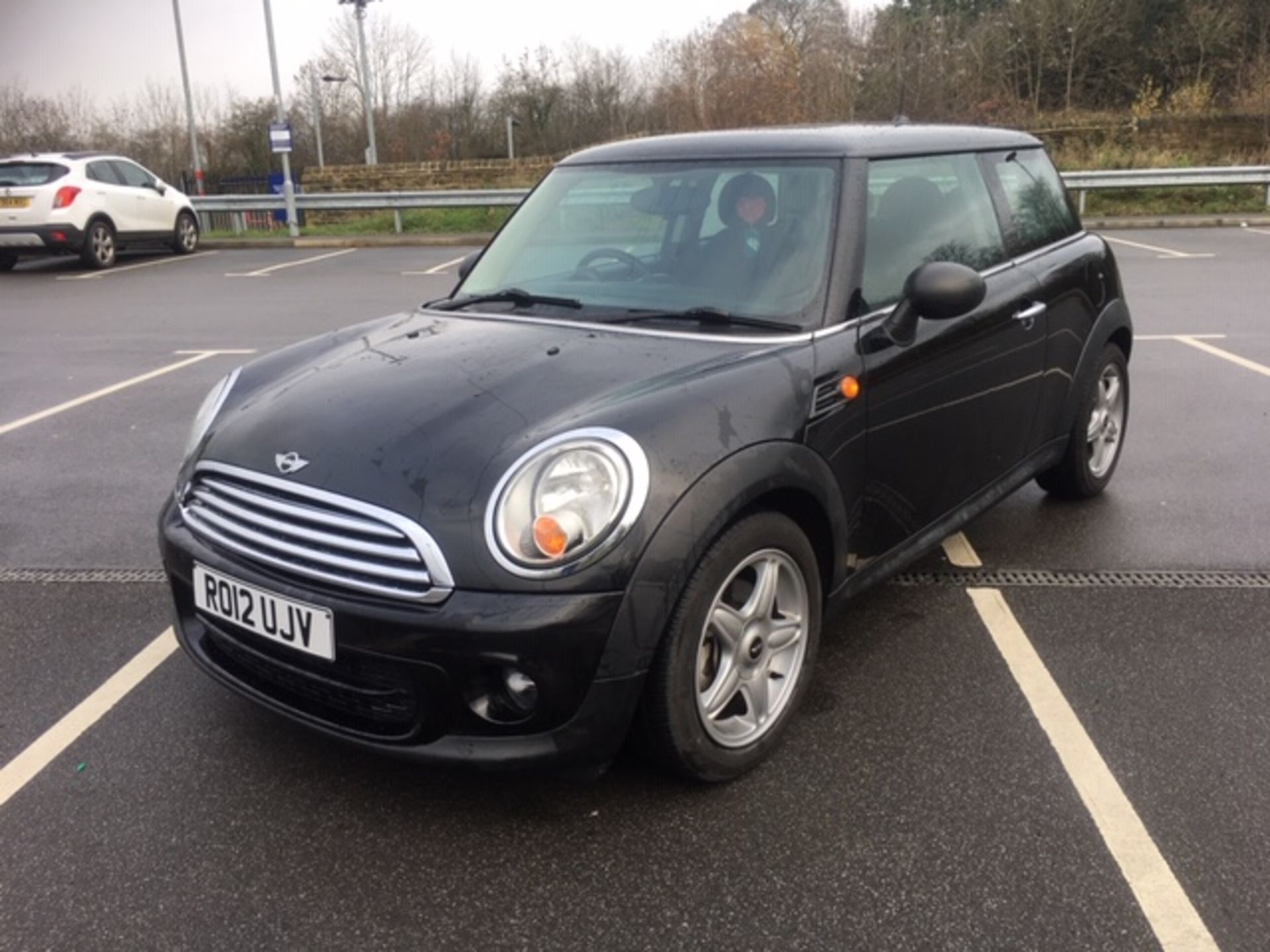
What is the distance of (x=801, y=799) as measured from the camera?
9.02 feet

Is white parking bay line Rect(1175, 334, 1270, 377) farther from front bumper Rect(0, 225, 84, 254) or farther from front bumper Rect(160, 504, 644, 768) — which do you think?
front bumper Rect(0, 225, 84, 254)

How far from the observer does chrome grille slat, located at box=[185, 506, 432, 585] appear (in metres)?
2.41

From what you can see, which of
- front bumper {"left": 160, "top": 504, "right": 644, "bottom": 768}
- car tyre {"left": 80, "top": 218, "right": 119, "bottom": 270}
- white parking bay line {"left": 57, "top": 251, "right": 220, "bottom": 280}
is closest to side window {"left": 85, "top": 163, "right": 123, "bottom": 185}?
car tyre {"left": 80, "top": 218, "right": 119, "bottom": 270}

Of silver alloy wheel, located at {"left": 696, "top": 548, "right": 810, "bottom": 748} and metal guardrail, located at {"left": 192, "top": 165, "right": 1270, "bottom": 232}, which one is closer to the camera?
silver alloy wheel, located at {"left": 696, "top": 548, "right": 810, "bottom": 748}

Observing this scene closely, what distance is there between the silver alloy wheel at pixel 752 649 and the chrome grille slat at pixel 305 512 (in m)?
0.79

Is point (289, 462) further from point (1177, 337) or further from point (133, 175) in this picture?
point (133, 175)

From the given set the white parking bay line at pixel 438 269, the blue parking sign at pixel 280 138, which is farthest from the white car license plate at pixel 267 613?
the blue parking sign at pixel 280 138

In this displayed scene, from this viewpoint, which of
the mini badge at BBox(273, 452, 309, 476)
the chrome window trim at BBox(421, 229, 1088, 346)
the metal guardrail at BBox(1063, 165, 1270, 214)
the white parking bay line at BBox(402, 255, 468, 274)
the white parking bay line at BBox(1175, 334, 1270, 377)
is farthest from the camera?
the metal guardrail at BBox(1063, 165, 1270, 214)

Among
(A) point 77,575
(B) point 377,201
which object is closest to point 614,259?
(A) point 77,575

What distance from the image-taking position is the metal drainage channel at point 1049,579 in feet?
13.2

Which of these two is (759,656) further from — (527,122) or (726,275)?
(527,122)

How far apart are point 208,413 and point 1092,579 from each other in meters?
3.14

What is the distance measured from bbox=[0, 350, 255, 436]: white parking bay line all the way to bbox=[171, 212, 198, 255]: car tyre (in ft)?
32.0

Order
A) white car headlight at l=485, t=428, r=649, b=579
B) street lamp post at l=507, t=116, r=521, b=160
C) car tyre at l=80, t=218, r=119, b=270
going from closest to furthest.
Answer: white car headlight at l=485, t=428, r=649, b=579, car tyre at l=80, t=218, r=119, b=270, street lamp post at l=507, t=116, r=521, b=160
